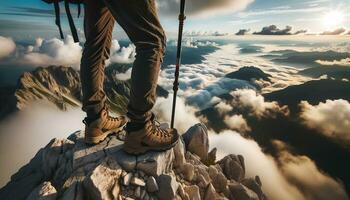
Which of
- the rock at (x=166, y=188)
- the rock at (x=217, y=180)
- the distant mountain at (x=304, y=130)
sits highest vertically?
the rock at (x=166, y=188)

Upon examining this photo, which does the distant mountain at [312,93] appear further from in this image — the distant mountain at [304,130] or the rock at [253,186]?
the rock at [253,186]

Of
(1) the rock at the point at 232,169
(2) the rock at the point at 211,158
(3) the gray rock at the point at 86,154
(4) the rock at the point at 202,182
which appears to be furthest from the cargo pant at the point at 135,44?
(1) the rock at the point at 232,169

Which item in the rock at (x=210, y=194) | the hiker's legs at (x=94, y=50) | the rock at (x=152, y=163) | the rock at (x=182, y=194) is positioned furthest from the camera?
the rock at (x=210, y=194)

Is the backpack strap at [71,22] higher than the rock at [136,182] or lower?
higher

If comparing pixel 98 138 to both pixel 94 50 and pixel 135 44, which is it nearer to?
pixel 94 50

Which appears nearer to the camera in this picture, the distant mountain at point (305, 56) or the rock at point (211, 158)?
the rock at point (211, 158)

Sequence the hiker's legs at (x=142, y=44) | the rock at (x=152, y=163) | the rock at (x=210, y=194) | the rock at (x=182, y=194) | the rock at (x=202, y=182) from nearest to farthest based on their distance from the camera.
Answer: the hiker's legs at (x=142, y=44) → the rock at (x=152, y=163) → the rock at (x=182, y=194) → the rock at (x=210, y=194) → the rock at (x=202, y=182)

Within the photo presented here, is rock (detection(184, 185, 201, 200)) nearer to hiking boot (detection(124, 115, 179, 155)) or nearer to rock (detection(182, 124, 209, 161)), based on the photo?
hiking boot (detection(124, 115, 179, 155))
